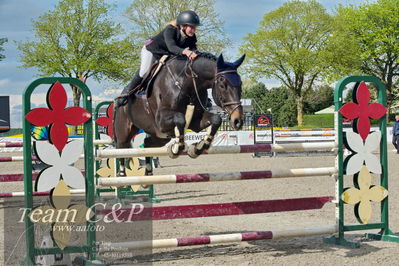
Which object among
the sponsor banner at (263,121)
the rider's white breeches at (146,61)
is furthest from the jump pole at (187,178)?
the sponsor banner at (263,121)

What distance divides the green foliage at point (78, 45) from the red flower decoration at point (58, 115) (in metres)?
30.7

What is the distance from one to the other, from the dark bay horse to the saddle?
6 centimetres

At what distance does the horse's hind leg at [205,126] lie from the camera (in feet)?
15.6

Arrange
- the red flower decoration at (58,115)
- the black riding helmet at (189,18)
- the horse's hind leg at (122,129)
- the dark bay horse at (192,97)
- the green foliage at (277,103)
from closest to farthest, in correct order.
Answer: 1. the red flower decoration at (58,115)
2. the dark bay horse at (192,97)
3. the black riding helmet at (189,18)
4. the horse's hind leg at (122,129)
5. the green foliage at (277,103)

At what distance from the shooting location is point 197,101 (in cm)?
516

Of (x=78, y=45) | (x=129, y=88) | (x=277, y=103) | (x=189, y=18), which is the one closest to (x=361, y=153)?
(x=189, y=18)

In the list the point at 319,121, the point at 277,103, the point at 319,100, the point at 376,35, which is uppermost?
the point at 376,35

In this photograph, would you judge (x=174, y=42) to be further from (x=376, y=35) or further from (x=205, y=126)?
(x=376, y=35)

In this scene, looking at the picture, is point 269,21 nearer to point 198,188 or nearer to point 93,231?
point 198,188

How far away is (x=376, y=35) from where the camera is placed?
43000mm

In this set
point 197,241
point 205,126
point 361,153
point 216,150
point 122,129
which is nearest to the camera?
point 197,241

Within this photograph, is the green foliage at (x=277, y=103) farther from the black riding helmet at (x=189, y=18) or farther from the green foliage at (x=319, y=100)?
the black riding helmet at (x=189, y=18)

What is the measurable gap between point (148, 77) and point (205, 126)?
1076mm

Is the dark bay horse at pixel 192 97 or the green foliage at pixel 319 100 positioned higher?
the green foliage at pixel 319 100
